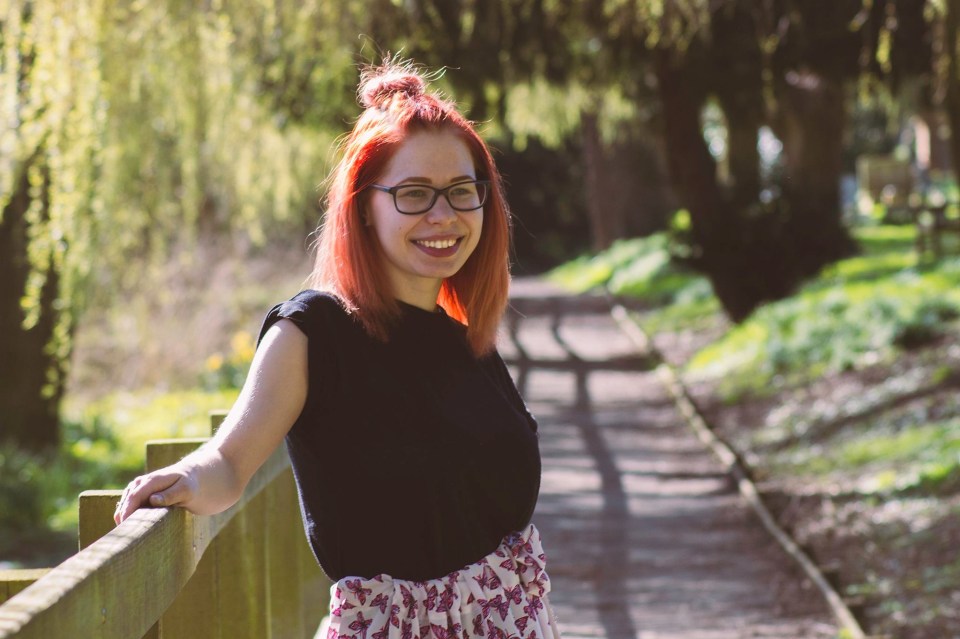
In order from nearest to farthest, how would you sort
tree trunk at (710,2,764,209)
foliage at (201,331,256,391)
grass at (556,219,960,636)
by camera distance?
1. grass at (556,219,960,636)
2. tree trunk at (710,2,764,209)
3. foliage at (201,331,256,391)

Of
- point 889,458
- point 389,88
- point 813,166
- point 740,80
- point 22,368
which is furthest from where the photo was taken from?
point 813,166

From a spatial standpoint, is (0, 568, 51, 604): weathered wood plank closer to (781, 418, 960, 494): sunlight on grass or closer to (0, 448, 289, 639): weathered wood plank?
(0, 448, 289, 639): weathered wood plank

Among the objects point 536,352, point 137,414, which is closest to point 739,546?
point 137,414

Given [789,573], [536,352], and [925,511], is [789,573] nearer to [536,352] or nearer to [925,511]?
[925,511]

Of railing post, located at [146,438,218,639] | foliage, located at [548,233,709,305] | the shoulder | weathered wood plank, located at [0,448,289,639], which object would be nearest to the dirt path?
railing post, located at [146,438,218,639]

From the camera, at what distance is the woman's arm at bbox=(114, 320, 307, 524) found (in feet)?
7.39

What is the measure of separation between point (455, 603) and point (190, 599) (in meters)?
0.74

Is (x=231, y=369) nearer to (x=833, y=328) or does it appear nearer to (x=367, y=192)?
(x=833, y=328)

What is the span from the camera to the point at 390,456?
2.49 meters

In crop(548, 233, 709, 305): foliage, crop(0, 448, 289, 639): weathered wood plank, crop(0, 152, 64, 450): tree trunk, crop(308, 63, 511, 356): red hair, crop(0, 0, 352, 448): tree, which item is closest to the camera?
crop(0, 448, 289, 639): weathered wood plank

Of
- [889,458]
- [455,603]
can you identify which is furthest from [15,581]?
[889,458]

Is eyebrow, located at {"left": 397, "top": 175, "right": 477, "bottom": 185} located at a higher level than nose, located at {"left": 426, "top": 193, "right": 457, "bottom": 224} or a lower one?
higher

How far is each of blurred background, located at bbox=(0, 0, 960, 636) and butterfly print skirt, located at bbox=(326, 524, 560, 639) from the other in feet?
3.73

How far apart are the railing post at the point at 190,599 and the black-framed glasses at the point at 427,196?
2.16ft
